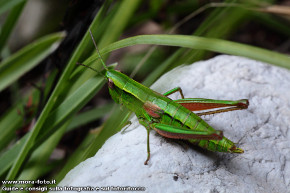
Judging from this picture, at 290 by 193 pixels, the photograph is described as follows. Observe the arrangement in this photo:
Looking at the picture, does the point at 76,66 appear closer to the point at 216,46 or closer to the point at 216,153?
the point at 216,46

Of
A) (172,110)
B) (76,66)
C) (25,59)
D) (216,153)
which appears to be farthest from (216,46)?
(25,59)

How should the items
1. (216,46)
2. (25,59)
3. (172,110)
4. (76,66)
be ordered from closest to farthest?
(216,46) < (172,110) < (76,66) < (25,59)

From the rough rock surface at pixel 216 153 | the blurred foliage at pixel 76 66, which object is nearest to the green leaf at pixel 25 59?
the blurred foliage at pixel 76 66

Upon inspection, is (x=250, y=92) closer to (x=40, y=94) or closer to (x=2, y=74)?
(x=40, y=94)

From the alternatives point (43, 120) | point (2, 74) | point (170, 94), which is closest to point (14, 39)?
point (2, 74)

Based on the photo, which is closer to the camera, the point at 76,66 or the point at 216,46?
the point at 216,46

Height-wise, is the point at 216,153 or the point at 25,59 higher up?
the point at 25,59

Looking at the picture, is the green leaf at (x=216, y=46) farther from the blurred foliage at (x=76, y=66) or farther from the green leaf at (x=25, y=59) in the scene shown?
the green leaf at (x=25, y=59)
